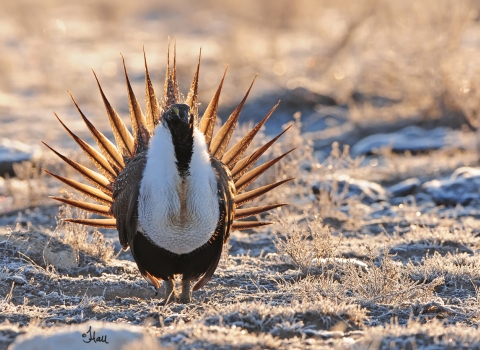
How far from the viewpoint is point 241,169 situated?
3.99m

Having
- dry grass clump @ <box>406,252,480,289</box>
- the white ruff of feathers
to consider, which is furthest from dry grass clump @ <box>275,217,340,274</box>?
the white ruff of feathers

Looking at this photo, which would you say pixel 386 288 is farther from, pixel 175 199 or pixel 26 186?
pixel 26 186

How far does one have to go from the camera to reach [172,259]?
358cm

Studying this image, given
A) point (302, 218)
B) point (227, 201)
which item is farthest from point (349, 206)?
point (227, 201)

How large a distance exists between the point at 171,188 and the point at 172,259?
0.43m

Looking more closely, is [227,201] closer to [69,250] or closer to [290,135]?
[69,250]

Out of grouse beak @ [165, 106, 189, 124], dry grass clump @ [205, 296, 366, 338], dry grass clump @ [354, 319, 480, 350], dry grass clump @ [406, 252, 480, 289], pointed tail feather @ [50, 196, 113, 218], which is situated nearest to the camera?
dry grass clump @ [354, 319, 480, 350]

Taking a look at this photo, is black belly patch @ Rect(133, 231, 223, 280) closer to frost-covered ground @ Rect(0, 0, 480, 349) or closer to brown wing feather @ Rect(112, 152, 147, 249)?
brown wing feather @ Rect(112, 152, 147, 249)

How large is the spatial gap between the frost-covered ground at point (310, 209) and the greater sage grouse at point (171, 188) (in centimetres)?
25

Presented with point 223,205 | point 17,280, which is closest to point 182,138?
point 223,205

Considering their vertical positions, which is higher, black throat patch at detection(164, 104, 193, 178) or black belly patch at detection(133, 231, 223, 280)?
black throat patch at detection(164, 104, 193, 178)

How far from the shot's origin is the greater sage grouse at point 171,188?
3.31 m

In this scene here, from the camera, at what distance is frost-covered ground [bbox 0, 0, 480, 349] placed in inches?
122

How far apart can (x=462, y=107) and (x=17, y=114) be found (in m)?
5.84
